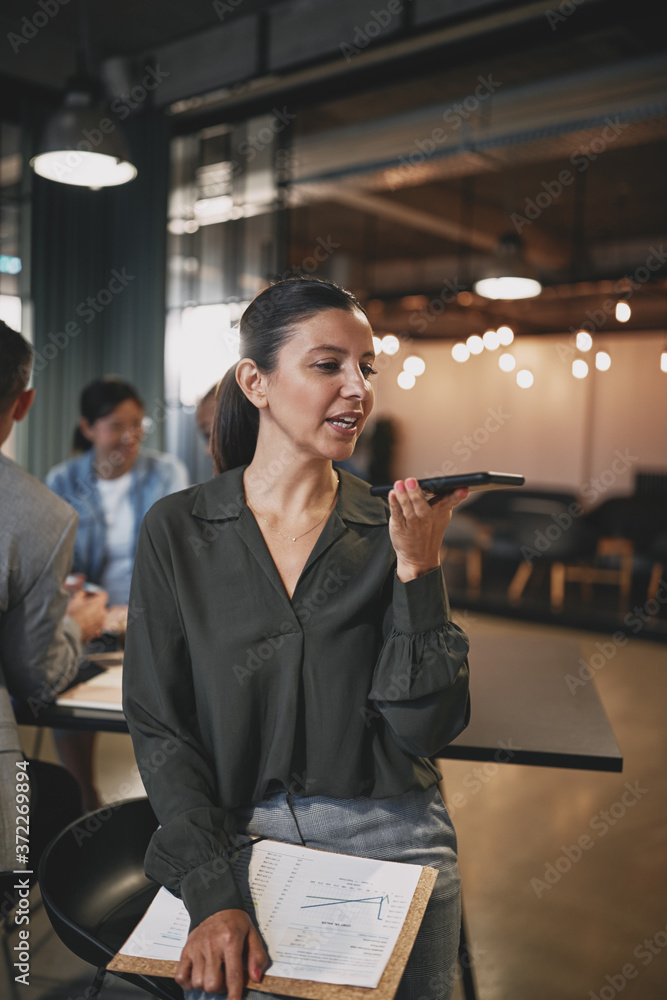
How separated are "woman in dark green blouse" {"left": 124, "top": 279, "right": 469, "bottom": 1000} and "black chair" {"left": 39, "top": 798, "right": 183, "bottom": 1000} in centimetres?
23

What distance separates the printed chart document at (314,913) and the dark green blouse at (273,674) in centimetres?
8

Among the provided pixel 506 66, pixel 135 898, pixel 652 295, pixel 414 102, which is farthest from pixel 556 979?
pixel 652 295

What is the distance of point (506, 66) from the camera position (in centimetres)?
570

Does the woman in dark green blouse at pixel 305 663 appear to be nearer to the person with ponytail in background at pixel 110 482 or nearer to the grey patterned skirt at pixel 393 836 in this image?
the grey patterned skirt at pixel 393 836

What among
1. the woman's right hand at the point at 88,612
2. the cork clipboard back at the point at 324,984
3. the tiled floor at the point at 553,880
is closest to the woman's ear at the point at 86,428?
the woman's right hand at the point at 88,612

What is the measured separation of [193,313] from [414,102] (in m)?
2.59

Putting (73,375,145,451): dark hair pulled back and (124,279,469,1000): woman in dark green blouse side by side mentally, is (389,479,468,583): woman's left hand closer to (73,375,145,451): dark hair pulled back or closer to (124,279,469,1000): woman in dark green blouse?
(124,279,469,1000): woman in dark green blouse

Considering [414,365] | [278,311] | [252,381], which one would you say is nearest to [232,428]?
[252,381]

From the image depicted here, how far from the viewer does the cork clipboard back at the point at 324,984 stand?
3.49 ft

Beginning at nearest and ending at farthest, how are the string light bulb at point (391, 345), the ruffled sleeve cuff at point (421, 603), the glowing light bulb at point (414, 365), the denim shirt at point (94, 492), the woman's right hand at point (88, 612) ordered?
1. the ruffled sleeve cuff at point (421, 603)
2. the woman's right hand at point (88, 612)
3. the denim shirt at point (94, 492)
4. the glowing light bulb at point (414, 365)
5. the string light bulb at point (391, 345)

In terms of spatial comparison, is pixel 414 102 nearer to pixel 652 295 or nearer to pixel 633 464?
pixel 652 295

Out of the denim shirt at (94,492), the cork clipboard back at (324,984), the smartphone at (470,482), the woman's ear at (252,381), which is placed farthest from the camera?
the denim shirt at (94,492)

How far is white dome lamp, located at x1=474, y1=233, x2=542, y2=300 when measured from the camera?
6.39 meters

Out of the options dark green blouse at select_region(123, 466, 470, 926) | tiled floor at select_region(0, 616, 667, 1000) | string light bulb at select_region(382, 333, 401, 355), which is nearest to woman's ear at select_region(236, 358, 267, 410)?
dark green blouse at select_region(123, 466, 470, 926)
